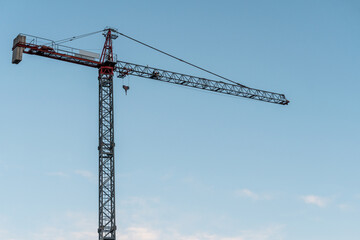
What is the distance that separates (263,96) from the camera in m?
136

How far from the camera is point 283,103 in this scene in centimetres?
13812

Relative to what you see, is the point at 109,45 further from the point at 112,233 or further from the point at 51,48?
the point at 112,233

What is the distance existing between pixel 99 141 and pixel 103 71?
41.2 ft

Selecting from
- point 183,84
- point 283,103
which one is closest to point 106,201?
point 183,84

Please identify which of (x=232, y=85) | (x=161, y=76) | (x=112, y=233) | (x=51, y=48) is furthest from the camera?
(x=232, y=85)

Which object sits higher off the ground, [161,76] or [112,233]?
[161,76]

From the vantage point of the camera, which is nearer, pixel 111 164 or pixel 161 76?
pixel 111 164

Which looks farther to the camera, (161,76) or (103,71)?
(161,76)

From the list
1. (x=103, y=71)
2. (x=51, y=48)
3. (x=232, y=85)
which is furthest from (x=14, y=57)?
(x=232, y=85)

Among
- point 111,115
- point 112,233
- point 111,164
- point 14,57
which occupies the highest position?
point 14,57

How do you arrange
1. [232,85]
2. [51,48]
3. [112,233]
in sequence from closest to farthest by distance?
1. [112,233]
2. [51,48]
3. [232,85]

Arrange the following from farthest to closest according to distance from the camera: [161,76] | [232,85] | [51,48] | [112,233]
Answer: [232,85] → [161,76] → [51,48] → [112,233]

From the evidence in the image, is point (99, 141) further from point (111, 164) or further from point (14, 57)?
point (14, 57)

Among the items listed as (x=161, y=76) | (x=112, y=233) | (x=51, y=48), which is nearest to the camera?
(x=112, y=233)
